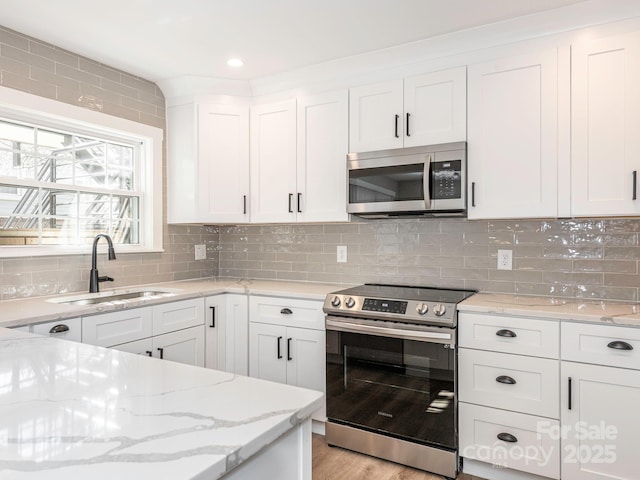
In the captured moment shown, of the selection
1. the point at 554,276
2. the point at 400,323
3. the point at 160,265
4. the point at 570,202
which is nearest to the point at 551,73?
the point at 570,202

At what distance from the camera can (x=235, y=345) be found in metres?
3.06

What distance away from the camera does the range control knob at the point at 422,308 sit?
2307 mm

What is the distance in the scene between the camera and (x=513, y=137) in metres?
2.41

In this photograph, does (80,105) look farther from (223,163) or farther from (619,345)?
(619,345)

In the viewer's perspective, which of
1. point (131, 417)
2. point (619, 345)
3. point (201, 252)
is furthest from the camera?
point (201, 252)

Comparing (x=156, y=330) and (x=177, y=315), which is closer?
(x=156, y=330)

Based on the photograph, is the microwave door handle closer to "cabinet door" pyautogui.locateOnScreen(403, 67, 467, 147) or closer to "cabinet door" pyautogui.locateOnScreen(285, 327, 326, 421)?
"cabinet door" pyautogui.locateOnScreen(403, 67, 467, 147)

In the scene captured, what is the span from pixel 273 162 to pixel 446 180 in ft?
4.28

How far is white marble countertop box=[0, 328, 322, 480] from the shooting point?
667mm

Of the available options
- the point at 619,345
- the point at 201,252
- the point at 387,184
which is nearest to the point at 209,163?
the point at 201,252

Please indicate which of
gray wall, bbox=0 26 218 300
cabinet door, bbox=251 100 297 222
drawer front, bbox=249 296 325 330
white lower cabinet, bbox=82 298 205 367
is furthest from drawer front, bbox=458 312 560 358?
gray wall, bbox=0 26 218 300

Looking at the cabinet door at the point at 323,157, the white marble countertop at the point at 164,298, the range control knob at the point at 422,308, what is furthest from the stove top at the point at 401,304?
the cabinet door at the point at 323,157

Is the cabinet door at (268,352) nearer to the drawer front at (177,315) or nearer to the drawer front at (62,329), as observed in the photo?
the drawer front at (177,315)

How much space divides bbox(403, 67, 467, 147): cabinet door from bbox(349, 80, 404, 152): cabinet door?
0.19ft
